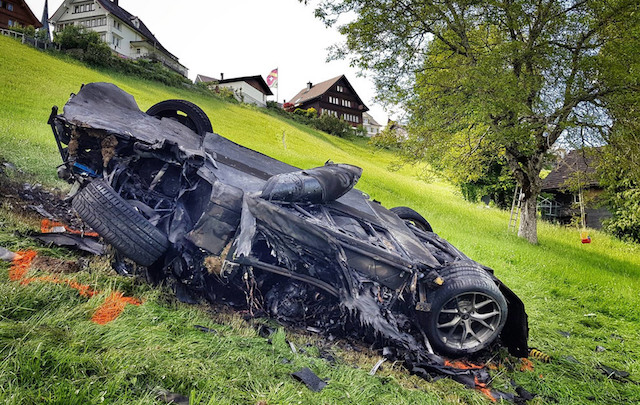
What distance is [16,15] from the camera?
18.0ft

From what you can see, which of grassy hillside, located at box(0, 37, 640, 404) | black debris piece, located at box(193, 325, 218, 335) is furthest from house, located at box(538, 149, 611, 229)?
black debris piece, located at box(193, 325, 218, 335)

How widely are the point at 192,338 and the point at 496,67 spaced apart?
811cm

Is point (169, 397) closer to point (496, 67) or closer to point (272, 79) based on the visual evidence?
point (496, 67)

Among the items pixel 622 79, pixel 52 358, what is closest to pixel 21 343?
pixel 52 358

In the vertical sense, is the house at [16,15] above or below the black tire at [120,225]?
above

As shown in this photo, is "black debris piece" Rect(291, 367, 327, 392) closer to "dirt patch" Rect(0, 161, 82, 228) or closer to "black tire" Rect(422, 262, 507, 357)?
"black tire" Rect(422, 262, 507, 357)

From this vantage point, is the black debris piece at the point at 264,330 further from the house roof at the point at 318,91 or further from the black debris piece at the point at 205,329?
the house roof at the point at 318,91

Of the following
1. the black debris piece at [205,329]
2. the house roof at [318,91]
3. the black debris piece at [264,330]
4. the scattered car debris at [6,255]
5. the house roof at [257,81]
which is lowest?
the black debris piece at [264,330]

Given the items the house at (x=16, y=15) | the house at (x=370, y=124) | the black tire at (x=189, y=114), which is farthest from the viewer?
the house at (x=370, y=124)

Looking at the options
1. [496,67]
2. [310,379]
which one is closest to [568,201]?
[496,67]

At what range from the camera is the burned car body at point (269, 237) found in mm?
2879

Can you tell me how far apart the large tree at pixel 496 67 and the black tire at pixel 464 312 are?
5784 mm

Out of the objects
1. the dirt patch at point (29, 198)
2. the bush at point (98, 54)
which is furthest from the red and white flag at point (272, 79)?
the dirt patch at point (29, 198)

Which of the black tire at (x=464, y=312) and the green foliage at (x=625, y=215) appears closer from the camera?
the black tire at (x=464, y=312)
